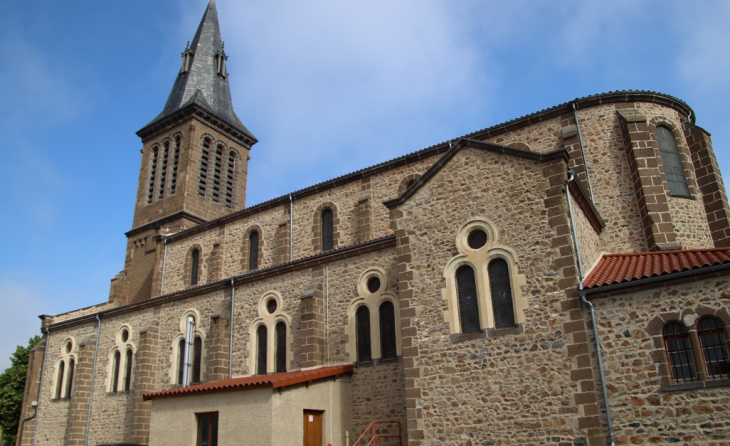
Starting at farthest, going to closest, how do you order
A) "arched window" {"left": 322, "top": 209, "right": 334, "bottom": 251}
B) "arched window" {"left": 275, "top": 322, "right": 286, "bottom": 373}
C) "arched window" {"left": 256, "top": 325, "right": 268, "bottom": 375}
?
1. "arched window" {"left": 322, "top": 209, "right": 334, "bottom": 251}
2. "arched window" {"left": 256, "top": 325, "right": 268, "bottom": 375}
3. "arched window" {"left": 275, "top": 322, "right": 286, "bottom": 373}

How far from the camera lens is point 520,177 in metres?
13.9

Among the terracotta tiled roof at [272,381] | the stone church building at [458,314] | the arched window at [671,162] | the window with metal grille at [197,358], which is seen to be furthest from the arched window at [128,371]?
the arched window at [671,162]

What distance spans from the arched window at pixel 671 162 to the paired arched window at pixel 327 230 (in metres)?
12.7

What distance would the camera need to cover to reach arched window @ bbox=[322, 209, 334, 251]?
2462cm

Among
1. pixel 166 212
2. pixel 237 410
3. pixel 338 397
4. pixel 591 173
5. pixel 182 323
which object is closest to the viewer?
pixel 237 410

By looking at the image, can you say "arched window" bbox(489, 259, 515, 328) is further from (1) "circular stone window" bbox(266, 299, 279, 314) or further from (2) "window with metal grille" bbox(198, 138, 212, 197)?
(2) "window with metal grille" bbox(198, 138, 212, 197)

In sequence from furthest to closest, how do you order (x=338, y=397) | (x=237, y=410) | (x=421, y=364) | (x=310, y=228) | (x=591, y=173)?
(x=310, y=228)
(x=591, y=173)
(x=338, y=397)
(x=237, y=410)
(x=421, y=364)

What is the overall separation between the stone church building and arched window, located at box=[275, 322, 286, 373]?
0.22 feet

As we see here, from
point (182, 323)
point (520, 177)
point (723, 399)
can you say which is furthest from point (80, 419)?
point (723, 399)

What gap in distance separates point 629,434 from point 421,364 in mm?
4656

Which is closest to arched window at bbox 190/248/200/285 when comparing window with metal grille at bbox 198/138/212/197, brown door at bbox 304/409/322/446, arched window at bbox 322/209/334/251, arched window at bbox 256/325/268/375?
window with metal grille at bbox 198/138/212/197

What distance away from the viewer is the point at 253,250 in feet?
89.1

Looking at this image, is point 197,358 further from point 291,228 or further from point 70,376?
point 70,376

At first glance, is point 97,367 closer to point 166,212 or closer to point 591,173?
point 166,212
